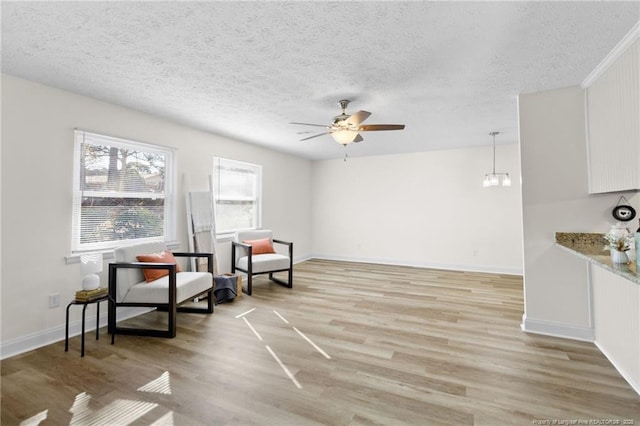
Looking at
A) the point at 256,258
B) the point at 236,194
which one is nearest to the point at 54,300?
the point at 256,258

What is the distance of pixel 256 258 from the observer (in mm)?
Answer: 4516

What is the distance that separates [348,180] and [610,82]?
16.0 ft

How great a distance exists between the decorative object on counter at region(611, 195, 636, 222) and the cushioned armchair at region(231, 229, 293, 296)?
3824 mm

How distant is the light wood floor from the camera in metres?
1.76

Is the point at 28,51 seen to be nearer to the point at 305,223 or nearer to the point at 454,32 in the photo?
the point at 454,32

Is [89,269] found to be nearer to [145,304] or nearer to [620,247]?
[145,304]

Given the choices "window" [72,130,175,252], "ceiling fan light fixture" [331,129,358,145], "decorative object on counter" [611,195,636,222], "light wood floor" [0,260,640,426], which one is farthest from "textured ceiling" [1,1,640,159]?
"light wood floor" [0,260,640,426]

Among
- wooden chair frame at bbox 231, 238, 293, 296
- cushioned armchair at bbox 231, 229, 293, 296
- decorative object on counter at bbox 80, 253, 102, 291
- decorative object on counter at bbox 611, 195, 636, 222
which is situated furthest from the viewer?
cushioned armchair at bbox 231, 229, 293, 296

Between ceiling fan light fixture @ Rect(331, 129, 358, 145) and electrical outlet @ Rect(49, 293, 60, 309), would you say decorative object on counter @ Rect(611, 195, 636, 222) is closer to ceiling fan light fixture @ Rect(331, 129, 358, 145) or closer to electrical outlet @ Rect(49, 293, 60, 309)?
ceiling fan light fixture @ Rect(331, 129, 358, 145)

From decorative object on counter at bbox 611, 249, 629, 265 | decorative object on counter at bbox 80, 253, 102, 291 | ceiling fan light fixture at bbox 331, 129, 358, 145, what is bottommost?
decorative object on counter at bbox 80, 253, 102, 291

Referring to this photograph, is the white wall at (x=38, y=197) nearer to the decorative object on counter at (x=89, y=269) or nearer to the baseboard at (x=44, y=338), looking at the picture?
the baseboard at (x=44, y=338)

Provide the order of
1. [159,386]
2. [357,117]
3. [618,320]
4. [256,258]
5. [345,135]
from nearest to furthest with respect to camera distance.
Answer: [159,386], [618,320], [357,117], [345,135], [256,258]

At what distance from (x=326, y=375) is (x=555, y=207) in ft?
9.02

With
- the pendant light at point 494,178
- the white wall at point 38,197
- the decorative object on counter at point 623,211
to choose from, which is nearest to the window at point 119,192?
the white wall at point 38,197
